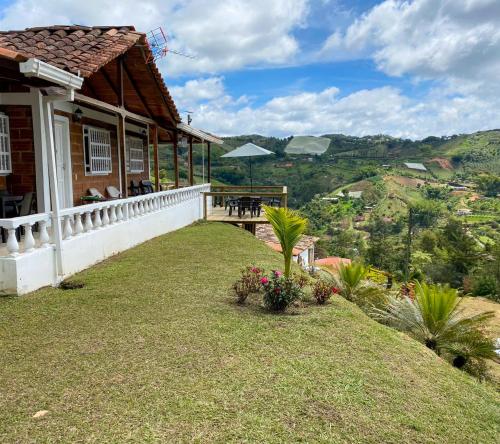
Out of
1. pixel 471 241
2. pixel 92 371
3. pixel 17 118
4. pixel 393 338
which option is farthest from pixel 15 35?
pixel 471 241

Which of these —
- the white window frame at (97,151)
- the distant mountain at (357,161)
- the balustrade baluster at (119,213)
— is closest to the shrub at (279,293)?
the balustrade baluster at (119,213)

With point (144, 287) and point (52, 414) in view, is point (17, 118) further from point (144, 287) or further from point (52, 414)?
point (52, 414)

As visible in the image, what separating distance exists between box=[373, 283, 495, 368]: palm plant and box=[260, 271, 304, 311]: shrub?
2.43 metres

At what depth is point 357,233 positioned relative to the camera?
7194 cm

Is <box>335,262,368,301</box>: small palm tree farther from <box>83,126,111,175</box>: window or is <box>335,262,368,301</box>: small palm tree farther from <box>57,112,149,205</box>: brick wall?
<box>83,126,111,175</box>: window

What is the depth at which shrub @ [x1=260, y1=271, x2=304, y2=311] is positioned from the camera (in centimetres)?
593

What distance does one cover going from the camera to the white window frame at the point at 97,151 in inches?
438

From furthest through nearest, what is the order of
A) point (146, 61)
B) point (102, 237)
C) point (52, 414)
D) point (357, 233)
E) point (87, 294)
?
point (357, 233)
point (146, 61)
point (102, 237)
point (87, 294)
point (52, 414)

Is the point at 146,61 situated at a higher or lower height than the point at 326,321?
higher

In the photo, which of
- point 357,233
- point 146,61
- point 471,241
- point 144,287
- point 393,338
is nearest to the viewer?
point 393,338

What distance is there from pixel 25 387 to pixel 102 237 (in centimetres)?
492

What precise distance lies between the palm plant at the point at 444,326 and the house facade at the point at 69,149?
223 inches

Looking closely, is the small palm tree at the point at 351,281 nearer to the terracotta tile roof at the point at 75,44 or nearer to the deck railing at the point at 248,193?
the terracotta tile roof at the point at 75,44

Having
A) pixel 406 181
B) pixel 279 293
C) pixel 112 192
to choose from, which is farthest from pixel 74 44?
pixel 406 181
